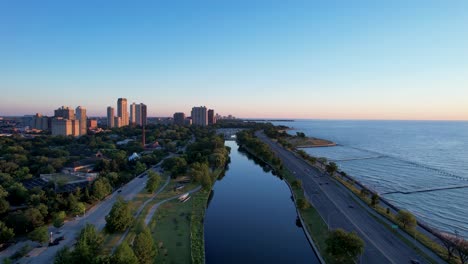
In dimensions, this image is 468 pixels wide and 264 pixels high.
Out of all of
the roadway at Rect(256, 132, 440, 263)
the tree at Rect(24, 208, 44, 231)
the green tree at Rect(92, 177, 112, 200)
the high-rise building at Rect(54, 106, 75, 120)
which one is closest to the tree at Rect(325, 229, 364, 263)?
the roadway at Rect(256, 132, 440, 263)

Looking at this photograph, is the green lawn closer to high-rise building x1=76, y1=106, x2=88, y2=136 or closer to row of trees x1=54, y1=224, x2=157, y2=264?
row of trees x1=54, y1=224, x2=157, y2=264

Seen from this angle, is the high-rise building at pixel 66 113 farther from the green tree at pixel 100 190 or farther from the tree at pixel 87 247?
the tree at pixel 87 247

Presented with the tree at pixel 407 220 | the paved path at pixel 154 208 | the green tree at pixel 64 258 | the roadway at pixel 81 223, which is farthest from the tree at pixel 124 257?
the tree at pixel 407 220

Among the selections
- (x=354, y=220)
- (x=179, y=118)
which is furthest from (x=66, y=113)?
(x=354, y=220)

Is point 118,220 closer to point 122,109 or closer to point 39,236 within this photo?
point 39,236

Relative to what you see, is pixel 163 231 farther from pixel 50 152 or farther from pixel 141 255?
pixel 50 152

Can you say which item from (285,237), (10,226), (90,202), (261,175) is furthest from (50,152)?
(285,237)
